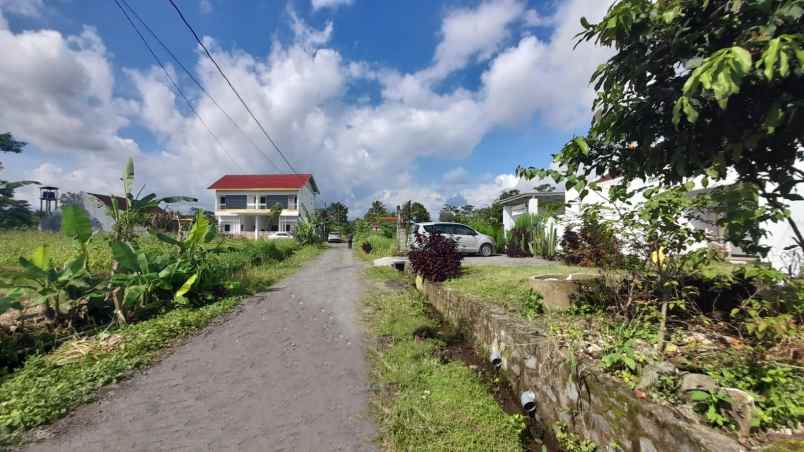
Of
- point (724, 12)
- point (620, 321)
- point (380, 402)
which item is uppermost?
point (724, 12)

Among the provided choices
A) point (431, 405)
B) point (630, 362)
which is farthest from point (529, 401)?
point (630, 362)

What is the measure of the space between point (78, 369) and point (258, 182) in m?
39.9

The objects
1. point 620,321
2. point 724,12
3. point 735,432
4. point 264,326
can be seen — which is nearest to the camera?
point 735,432

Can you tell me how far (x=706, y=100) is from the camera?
2.13 meters

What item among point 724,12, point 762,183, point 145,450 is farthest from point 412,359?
point 724,12

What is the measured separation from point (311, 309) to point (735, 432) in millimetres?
6030

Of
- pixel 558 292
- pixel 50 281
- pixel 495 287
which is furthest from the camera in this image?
pixel 495 287

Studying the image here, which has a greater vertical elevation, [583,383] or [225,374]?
[583,383]

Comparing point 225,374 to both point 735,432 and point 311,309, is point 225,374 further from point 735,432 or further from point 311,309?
point 735,432

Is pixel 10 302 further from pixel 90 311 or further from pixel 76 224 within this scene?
pixel 76 224

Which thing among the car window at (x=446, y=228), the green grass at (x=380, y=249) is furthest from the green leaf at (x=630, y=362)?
the green grass at (x=380, y=249)

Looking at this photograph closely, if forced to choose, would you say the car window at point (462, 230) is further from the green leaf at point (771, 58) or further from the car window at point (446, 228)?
the green leaf at point (771, 58)

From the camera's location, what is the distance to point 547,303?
427cm

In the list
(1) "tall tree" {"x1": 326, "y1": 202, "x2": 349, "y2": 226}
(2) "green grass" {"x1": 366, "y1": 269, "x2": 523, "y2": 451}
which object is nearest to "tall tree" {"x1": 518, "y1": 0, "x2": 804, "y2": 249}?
(2) "green grass" {"x1": 366, "y1": 269, "x2": 523, "y2": 451}
